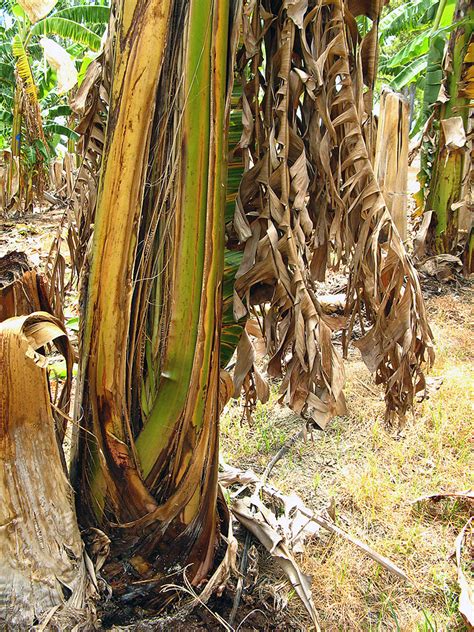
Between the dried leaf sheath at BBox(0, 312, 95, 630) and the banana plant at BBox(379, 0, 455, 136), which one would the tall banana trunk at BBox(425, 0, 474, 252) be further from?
the dried leaf sheath at BBox(0, 312, 95, 630)

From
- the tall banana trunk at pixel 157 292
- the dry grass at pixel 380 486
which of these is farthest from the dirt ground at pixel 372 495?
the tall banana trunk at pixel 157 292

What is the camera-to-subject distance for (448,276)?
456cm

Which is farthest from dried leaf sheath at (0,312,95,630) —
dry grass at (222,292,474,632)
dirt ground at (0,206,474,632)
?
dry grass at (222,292,474,632)

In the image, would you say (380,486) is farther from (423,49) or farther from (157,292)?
(423,49)

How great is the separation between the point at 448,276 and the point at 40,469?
413 centimetres

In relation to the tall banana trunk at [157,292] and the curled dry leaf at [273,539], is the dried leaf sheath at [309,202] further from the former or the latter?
the curled dry leaf at [273,539]

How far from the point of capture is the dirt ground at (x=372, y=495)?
1572mm

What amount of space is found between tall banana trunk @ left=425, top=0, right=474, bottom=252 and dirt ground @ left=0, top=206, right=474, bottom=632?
1.65m

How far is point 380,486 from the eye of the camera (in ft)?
7.03

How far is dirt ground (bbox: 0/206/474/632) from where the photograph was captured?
1572mm

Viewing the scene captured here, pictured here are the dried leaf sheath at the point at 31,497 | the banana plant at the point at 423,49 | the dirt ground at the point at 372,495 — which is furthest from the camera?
the banana plant at the point at 423,49

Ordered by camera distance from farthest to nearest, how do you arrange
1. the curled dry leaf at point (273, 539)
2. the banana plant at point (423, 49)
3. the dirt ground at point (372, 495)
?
1. the banana plant at point (423, 49)
2. the dirt ground at point (372, 495)
3. the curled dry leaf at point (273, 539)

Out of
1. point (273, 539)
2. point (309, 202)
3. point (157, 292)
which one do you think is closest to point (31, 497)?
point (157, 292)

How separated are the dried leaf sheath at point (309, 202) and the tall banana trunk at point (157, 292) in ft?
0.36
